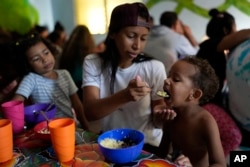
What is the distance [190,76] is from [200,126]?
201 millimetres

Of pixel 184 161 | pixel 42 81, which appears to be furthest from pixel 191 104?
pixel 42 81

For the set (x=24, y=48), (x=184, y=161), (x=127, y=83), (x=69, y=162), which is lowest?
(x=184, y=161)

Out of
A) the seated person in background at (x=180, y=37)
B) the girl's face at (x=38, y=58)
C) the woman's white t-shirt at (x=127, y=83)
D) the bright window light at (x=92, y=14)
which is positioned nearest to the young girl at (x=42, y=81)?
the girl's face at (x=38, y=58)

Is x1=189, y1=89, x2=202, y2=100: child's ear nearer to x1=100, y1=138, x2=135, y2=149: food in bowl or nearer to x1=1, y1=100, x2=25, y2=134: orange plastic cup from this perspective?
x1=100, y1=138, x2=135, y2=149: food in bowl

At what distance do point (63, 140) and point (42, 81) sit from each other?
0.77m

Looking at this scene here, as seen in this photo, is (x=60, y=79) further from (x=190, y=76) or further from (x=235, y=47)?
(x=235, y=47)

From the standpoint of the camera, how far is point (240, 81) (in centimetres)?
140

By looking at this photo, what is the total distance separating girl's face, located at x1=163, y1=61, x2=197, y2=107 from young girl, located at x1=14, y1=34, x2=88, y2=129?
0.63m

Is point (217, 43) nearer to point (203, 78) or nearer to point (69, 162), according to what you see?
point (203, 78)

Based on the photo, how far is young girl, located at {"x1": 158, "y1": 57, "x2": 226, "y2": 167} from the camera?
43.3 inches

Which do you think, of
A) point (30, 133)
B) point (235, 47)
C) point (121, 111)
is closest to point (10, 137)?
point (30, 133)

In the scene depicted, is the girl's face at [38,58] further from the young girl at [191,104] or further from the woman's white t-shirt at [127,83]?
the young girl at [191,104]

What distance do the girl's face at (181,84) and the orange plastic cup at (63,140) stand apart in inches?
17.3

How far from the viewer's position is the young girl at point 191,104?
1101 mm
